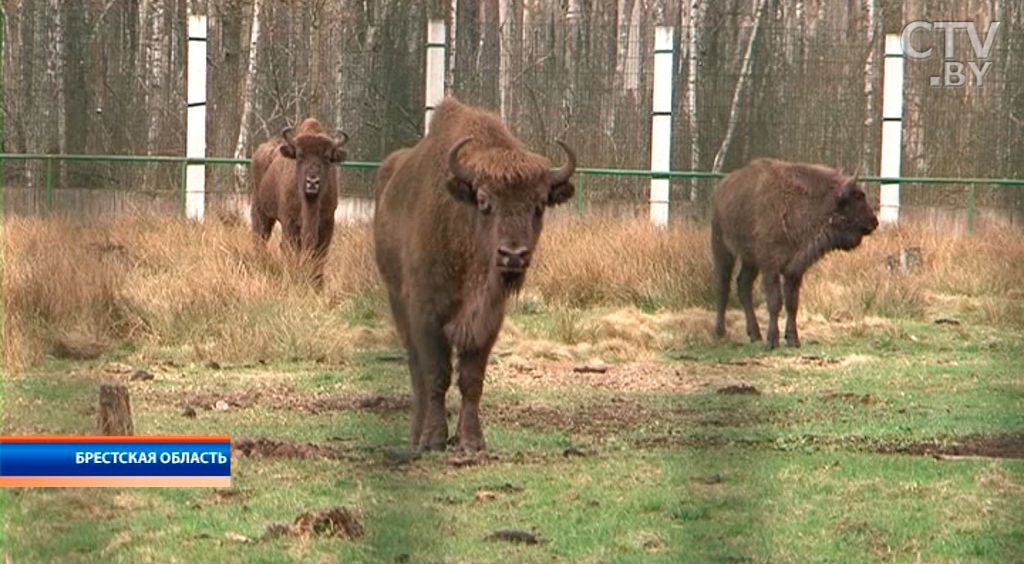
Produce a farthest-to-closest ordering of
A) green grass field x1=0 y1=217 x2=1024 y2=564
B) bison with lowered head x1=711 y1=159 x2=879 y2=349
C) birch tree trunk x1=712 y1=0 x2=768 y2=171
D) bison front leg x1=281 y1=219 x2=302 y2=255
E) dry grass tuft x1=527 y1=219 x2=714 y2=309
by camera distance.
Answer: birch tree trunk x1=712 y1=0 x2=768 y2=171 < bison front leg x1=281 y1=219 x2=302 y2=255 < dry grass tuft x1=527 y1=219 x2=714 y2=309 < bison with lowered head x1=711 y1=159 x2=879 y2=349 < green grass field x1=0 y1=217 x2=1024 y2=564

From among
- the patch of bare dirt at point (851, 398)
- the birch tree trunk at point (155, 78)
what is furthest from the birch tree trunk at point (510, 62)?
the patch of bare dirt at point (851, 398)

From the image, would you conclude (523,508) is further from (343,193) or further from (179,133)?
(179,133)

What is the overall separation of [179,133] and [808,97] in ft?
27.7

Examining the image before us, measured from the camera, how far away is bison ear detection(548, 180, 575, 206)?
8453 mm

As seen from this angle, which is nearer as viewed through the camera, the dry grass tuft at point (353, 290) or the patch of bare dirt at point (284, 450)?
the patch of bare dirt at point (284, 450)

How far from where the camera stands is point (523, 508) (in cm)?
693

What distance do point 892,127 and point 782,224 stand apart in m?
6.78

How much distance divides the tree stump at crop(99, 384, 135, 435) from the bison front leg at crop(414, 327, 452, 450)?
152 centimetres

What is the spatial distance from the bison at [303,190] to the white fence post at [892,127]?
6.51 m

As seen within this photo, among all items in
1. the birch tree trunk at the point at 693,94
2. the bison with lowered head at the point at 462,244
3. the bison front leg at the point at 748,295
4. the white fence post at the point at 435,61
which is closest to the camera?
the bison with lowered head at the point at 462,244

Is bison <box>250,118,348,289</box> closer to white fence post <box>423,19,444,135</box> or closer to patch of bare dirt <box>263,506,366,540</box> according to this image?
white fence post <box>423,19,444,135</box>

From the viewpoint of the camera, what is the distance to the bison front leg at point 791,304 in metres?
14.3

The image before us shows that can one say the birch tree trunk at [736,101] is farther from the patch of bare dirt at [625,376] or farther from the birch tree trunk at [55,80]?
the patch of bare dirt at [625,376]

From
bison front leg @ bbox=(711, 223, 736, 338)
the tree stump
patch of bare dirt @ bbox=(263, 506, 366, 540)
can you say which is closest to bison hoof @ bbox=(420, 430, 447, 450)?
the tree stump
